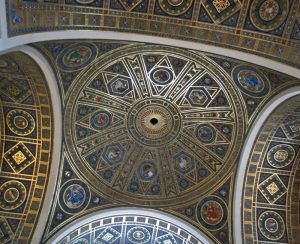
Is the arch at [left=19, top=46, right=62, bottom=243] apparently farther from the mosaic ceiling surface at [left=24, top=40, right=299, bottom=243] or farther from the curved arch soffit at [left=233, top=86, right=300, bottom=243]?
the curved arch soffit at [left=233, top=86, right=300, bottom=243]

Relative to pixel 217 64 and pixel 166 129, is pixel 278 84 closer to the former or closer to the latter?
pixel 217 64

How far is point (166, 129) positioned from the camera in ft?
51.6

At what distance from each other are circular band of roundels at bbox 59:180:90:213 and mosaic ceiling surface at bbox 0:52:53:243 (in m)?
0.78

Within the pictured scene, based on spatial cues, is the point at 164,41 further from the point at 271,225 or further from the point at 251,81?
the point at 271,225

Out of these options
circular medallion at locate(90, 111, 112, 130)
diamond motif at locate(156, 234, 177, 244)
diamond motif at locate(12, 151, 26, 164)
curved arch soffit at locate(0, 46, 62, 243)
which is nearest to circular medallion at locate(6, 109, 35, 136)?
diamond motif at locate(12, 151, 26, 164)

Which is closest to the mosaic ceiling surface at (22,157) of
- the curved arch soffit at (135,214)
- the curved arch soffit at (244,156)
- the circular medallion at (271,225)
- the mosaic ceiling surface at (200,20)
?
the curved arch soffit at (135,214)

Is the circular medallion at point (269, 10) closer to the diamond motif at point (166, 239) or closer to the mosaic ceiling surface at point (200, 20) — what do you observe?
the mosaic ceiling surface at point (200, 20)

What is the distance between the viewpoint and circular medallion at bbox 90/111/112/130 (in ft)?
50.2

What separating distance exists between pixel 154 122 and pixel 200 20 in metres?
5.31

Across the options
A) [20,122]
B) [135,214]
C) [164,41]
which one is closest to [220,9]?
[164,41]

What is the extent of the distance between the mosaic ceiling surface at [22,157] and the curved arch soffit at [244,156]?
687 centimetres

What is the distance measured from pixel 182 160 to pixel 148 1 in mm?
6804

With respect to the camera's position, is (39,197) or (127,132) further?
(127,132)

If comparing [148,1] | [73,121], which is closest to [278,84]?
[148,1]
